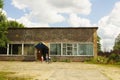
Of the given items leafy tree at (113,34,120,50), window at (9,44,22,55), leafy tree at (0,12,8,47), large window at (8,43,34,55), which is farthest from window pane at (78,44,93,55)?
leafy tree at (113,34,120,50)

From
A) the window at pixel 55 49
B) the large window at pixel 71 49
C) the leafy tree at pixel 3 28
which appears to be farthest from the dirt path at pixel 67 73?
the window at pixel 55 49

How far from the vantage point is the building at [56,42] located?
4341cm

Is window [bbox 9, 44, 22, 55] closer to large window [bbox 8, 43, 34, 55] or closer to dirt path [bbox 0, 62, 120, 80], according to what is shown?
large window [bbox 8, 43, 34, 55]

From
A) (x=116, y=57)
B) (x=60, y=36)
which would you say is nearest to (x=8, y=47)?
(x=60, y=36)

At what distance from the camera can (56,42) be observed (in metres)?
43.9

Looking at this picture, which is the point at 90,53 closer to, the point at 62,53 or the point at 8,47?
the point at 62,53

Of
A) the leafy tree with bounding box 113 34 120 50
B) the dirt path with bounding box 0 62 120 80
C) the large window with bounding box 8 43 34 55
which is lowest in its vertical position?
the dirt path with bounding box 0 62 120 80

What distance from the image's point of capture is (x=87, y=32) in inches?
1715

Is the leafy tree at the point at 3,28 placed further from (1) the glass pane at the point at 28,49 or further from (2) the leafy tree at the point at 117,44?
(2) the leafy tree at the point at 117,44

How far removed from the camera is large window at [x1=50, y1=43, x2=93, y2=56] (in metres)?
43.4

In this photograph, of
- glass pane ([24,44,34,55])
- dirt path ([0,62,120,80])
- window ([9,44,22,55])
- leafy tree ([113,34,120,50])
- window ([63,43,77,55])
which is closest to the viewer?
dirt path ([0,62,120,80])

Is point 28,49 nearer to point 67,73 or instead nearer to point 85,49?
point 85,49

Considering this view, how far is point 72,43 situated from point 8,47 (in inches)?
386

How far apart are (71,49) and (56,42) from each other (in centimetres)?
249
